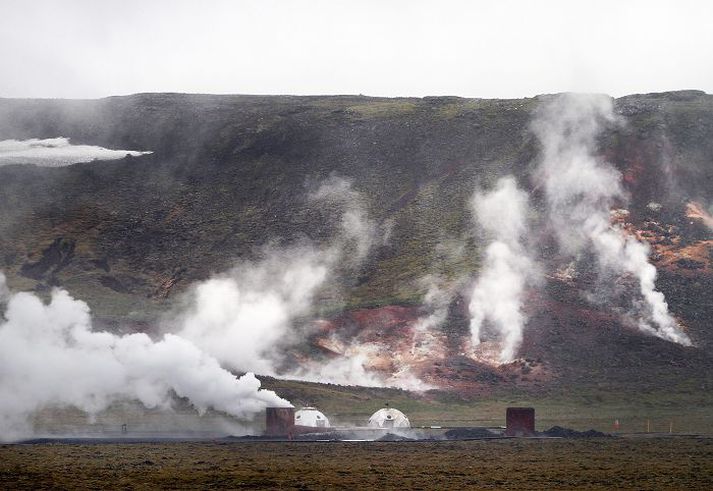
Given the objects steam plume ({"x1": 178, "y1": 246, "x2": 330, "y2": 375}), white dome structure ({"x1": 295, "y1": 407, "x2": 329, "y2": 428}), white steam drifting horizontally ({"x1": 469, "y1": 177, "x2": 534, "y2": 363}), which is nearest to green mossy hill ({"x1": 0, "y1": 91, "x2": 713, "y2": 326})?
white steam drifting horizontally ({"x1": 469, "y1": 177, "x2": 534, "y2": 363})

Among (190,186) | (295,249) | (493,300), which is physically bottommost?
(493,300)

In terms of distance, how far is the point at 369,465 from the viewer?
70312mm

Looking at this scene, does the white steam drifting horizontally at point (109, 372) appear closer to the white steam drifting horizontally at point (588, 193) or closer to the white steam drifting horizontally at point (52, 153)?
the white steam drifting horizontally at point (588, 193)

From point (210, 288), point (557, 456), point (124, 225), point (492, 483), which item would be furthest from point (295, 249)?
point (492, 483)

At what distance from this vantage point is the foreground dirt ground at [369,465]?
6072 cm

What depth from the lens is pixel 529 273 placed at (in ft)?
453

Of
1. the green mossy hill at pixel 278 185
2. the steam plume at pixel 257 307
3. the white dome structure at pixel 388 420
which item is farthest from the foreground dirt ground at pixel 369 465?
the green mossy hill at pixel 278 185

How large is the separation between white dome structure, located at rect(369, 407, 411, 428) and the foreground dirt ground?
829 centimetres

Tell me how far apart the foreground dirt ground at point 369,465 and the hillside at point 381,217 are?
119 feet

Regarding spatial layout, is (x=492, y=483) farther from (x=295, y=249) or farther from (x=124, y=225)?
(x=124, y=225)

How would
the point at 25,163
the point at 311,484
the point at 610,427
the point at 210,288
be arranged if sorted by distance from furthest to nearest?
the point at 25,163, the point at 210,288, the point at 610,427, the point at 311,484

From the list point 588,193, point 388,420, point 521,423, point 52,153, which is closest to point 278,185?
point 52,153

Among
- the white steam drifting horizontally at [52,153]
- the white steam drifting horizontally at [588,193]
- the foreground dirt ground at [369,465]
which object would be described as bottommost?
the foreground dirt ground at [369,465]

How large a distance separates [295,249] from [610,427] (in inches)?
2595
